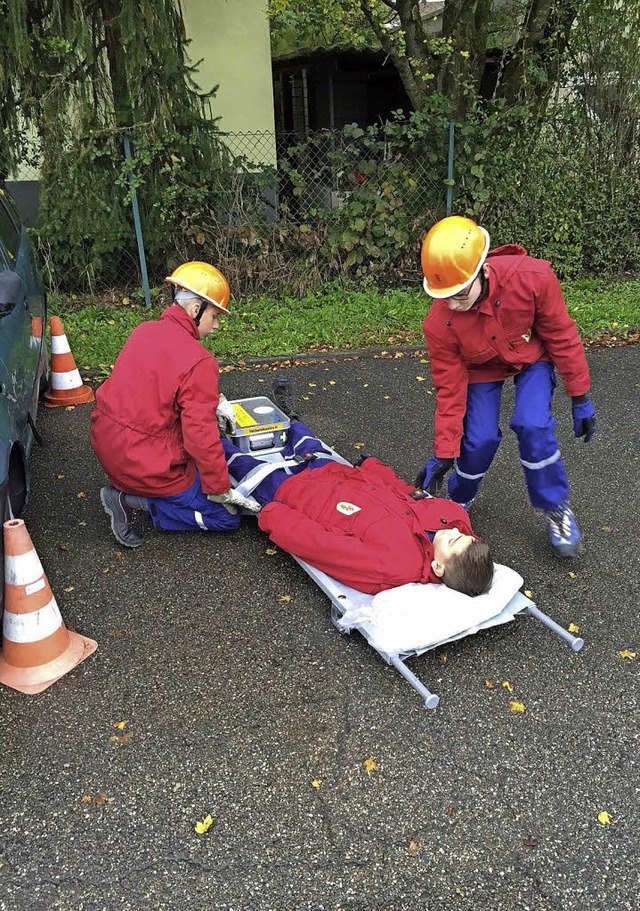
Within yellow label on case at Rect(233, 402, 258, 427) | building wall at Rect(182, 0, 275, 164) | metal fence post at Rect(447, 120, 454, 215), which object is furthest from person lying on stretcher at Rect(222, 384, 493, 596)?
building wall at Rect(182, 0, 275, 164)

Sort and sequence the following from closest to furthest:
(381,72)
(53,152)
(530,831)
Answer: (530,831) → (53,152) → (381,72)

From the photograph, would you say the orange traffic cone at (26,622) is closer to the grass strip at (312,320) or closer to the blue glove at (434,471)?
the blue glove at (434,471)

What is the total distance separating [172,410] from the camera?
3814 millimetres

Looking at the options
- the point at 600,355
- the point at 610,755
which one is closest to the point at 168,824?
the point at 610,755

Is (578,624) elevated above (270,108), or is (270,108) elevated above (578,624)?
(270,108)

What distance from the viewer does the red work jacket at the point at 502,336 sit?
3648 mm

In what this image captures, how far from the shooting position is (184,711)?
298 cm

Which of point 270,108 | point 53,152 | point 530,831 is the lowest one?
point 530,831

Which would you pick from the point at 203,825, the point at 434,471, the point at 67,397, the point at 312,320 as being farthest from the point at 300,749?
the point at 312,320

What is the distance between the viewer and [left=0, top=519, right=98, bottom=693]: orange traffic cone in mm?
3084

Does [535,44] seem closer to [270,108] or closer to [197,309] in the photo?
[270,108]

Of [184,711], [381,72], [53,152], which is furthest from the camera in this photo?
[381,72]

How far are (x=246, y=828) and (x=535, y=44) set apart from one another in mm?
10265

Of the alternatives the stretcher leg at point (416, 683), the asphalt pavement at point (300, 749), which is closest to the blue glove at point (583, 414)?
the asphalt pavement at point (300, 749)
